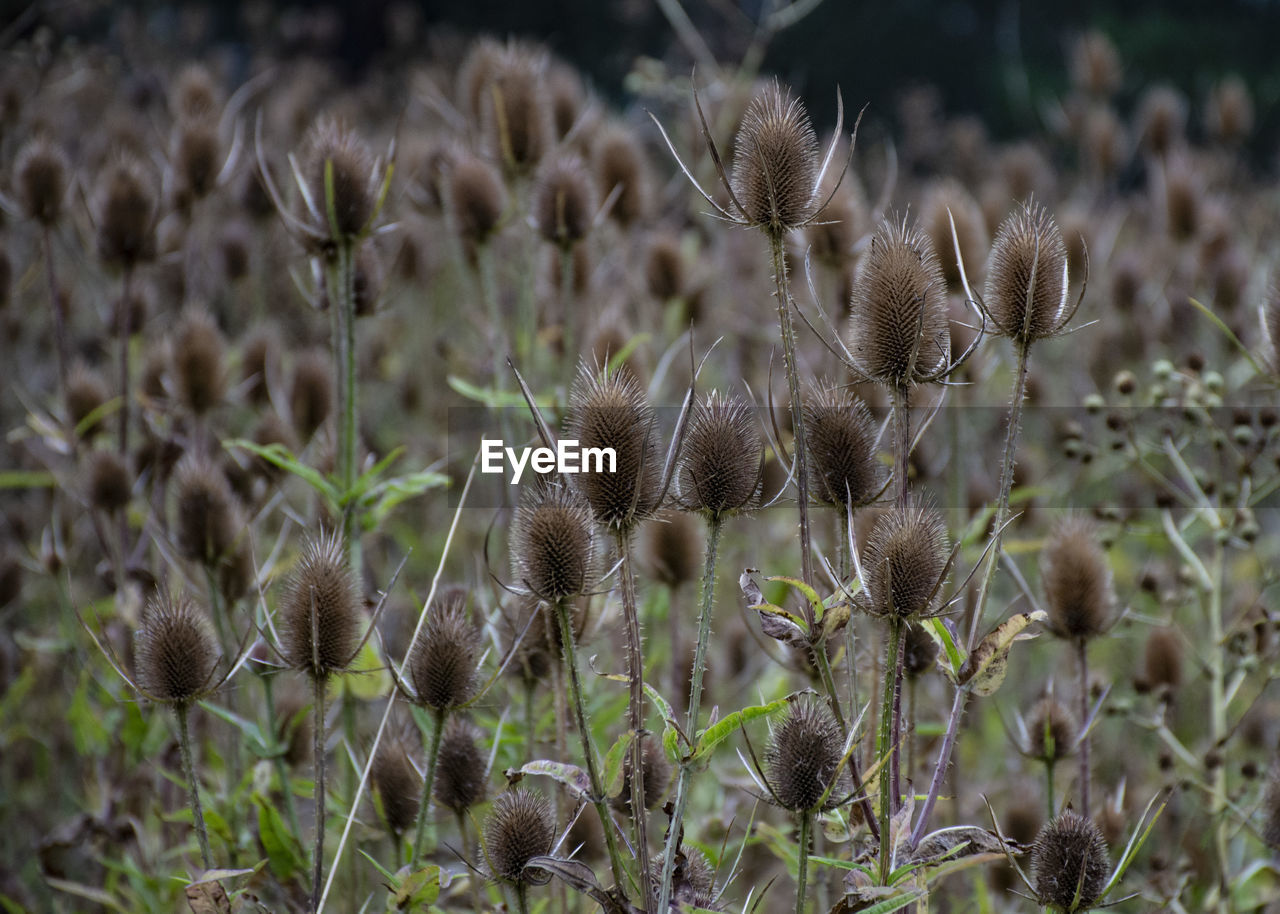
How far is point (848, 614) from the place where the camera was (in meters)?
1.96

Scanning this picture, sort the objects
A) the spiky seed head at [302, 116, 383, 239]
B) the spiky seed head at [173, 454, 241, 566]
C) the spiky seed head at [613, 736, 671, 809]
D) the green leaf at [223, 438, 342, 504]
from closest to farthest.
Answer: the spiky seed head at [613, 736, 671, 809] → the green leaf at [223, 438, 342, 504] → the spiky seed head at [302, 116, 383, 239] → the spiky seed head at [173, 454, 241, 566]

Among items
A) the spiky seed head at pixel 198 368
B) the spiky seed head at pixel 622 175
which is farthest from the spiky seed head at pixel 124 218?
the spiky seed head at pixel 622 175

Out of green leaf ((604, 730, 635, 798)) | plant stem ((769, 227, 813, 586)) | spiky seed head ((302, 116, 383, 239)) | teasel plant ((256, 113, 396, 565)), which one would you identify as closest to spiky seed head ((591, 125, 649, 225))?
teasel plant ((256, 113, 396, 565))

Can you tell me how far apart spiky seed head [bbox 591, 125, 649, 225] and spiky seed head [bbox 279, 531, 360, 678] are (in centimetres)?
236

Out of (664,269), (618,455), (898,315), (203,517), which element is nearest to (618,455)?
(618,455)

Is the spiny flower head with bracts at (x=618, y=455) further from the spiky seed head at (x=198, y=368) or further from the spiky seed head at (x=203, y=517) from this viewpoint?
the spiky seed head at (x=198, y=368)

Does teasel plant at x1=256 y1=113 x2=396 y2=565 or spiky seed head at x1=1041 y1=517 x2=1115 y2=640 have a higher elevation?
teasel plant at x1=256 y1=113 x2=396 y2=565

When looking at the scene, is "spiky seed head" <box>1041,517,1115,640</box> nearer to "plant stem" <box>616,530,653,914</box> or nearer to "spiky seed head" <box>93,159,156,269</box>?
"plant stem" <box>616,530,653,914</box>

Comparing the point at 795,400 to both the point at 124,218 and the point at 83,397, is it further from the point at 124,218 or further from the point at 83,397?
the point at 83,397

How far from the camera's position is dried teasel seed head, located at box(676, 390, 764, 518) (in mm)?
1876

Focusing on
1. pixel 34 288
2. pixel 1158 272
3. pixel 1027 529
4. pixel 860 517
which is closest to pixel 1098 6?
pixel 1158 272

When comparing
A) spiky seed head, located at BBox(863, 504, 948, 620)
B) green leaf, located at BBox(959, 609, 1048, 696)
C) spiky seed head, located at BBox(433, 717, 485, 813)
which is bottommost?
spiky seed head, located at BBox(433, 717, 485, 813)

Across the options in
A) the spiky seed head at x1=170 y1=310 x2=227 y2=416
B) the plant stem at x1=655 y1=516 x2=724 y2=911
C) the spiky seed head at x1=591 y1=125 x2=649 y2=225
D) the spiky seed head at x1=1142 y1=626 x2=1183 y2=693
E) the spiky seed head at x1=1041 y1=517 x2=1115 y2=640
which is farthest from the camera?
the spiky seed head at x1=591 y1=125 x2=649 y2=225

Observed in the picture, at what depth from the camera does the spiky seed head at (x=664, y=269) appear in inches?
169
